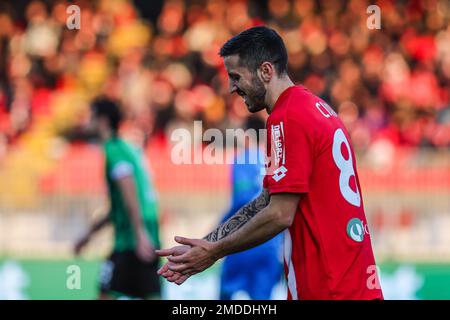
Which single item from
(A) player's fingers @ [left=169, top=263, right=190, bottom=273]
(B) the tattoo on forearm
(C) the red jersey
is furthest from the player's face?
(A) player's fingers @ [left=169, top=263, right=190, bottom=273]

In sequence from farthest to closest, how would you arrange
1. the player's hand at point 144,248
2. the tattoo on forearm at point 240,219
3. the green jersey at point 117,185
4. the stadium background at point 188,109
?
the stadium background at point 188,109 < the green jersey at point 117,185 < the player's hand at point 144,248 < the tattoo on forearm at point 240,219

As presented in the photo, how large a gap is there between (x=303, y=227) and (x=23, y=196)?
335 inches

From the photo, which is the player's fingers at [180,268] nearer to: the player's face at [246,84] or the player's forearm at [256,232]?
the player's forearm at [256,232]

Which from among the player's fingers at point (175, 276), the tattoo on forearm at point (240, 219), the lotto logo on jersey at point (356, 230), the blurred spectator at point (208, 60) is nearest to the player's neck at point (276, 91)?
the tattoo on forearm at point (240, 219)

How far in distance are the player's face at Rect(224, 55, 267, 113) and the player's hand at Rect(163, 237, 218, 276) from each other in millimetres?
743

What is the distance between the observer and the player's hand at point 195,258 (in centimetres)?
426

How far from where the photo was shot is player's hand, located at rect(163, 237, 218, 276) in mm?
4258

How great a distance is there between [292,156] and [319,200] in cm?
25

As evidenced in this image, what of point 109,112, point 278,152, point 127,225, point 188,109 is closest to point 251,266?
point 127,225

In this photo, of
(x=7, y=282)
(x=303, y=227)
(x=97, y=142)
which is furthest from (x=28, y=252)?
(x=303, y=227)

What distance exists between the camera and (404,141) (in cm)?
1394

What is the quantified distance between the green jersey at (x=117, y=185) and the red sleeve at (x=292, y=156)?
14.4 feet

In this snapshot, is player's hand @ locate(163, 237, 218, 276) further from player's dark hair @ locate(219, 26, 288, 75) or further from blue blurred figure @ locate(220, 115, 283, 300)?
blue blurred figure @ locate(220, 115, 283, 300)

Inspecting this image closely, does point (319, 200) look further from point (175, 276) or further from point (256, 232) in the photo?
point (175, 276)
